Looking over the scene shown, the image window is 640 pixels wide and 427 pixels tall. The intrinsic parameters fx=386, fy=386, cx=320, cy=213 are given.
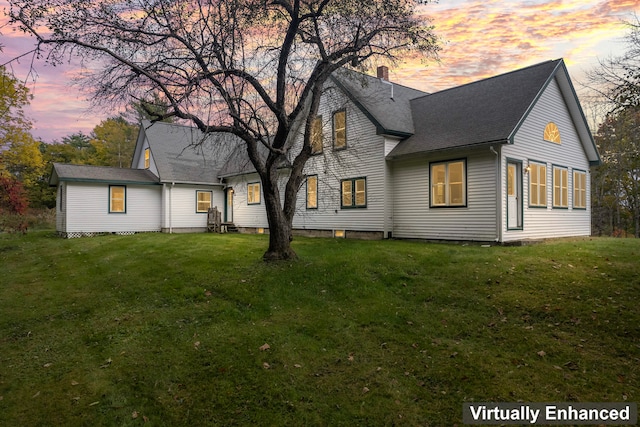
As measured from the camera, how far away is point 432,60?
36.6 feet

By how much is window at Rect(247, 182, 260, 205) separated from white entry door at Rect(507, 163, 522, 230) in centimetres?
1331

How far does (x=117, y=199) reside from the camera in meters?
21.1

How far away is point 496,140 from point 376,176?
4.75m

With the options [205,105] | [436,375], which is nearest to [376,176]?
[205,105]

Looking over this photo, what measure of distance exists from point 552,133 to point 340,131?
8475 mm

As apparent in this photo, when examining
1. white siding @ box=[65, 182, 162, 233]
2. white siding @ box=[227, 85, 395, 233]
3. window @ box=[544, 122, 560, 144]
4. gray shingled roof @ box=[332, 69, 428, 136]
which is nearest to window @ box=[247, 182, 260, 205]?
white siding @ box=[227, 85, 395, 233]

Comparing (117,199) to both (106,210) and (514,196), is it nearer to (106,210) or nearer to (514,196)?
(106,210)

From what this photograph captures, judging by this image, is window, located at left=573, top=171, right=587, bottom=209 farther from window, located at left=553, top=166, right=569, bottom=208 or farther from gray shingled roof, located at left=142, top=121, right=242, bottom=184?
gray shingled roof, located at left=142, top=121, right=242, bottom=184

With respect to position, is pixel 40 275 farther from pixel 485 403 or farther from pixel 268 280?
pixel 485 403

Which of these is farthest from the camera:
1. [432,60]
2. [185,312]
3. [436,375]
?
[432,60]

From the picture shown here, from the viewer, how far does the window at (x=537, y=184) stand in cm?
1390

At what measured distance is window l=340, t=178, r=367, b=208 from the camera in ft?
52.4

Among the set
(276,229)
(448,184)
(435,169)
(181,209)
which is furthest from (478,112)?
(181,209)

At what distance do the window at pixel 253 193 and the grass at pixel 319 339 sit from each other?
1177 cm
